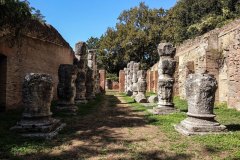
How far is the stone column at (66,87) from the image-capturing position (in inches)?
437

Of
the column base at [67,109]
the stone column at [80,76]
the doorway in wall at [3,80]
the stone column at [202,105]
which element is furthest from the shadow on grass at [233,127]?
the stone column at [80,76]

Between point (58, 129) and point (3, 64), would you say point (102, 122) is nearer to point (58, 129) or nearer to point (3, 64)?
point (58, 129)

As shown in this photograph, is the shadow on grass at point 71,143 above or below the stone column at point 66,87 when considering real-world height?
below

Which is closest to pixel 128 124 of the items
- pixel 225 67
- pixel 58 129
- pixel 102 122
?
pixel 102 122

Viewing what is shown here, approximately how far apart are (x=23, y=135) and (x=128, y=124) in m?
3.14

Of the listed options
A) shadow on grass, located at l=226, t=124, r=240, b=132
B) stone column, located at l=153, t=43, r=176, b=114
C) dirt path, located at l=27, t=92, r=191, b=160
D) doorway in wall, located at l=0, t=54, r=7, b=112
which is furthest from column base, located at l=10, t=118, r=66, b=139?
stone column, located at l=153, t=43, r=176, b=114

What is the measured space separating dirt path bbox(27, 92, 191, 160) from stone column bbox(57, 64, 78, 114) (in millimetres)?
1907

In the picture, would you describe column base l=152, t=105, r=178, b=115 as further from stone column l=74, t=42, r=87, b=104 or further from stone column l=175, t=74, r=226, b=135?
stone column l=74, t=42, r=87, b=104

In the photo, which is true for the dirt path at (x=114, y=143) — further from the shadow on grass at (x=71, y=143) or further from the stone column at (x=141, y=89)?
the stone column at (x=141, y=89)

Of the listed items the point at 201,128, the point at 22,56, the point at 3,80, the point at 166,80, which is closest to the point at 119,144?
the point at 201,128

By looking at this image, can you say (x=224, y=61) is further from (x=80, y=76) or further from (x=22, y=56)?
(x=22, y=56)

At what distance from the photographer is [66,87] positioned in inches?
439

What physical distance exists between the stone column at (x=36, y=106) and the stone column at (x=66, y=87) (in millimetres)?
3343

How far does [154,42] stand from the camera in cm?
4581
